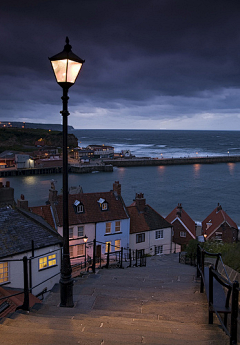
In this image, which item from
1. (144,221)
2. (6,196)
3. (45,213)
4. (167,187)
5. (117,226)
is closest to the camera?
(6,196)

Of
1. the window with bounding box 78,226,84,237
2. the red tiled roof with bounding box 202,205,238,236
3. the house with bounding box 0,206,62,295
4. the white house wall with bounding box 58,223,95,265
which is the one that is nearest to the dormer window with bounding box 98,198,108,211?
the white house wall with bounding box 58,223,95,265

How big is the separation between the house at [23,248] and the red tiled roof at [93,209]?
1122 cm

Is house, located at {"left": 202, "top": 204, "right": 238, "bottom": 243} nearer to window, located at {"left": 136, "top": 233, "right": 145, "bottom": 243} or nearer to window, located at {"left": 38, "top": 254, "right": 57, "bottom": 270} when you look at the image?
window, located at {"left": 136, "top": 233, "right": 145, "bottom": 243}

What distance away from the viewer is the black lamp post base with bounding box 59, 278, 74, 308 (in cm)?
687

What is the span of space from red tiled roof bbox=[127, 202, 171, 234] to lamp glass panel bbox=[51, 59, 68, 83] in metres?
26.5

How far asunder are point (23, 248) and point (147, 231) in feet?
62.7

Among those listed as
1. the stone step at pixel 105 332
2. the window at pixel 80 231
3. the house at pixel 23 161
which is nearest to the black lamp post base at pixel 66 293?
the stone step at pixel 105 332

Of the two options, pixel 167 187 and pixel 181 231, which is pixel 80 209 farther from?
pixel 167 187

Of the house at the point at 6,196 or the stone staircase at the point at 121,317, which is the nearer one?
the stone staircase at the point at 121,317

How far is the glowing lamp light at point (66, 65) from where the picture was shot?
253 inches

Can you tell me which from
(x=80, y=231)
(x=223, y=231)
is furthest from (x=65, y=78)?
(x=223, y=231)

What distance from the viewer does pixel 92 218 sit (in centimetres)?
2980

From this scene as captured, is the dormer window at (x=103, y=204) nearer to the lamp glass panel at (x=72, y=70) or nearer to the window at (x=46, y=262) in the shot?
the window at (x=46, y=262)

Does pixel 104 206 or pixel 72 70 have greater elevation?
pixel 72 70
